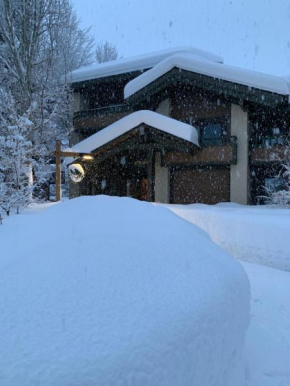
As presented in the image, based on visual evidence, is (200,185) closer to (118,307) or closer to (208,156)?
(208,156)

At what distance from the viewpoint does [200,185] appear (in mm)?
14188

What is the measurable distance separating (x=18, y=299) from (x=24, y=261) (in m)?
0.45

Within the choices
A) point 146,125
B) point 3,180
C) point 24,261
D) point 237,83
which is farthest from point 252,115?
point 24,261

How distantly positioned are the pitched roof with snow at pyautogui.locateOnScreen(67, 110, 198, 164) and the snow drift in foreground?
10018mm

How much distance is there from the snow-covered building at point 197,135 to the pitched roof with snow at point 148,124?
40 millimetres

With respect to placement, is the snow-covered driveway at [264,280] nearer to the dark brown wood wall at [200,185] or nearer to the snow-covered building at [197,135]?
the snow-covered building at [197,135]

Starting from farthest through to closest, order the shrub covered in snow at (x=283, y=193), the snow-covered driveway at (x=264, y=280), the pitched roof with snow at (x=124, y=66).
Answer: the pitched roof with snow at (x=124, y=66)
the shrub covered in snow at (x=283, y=193)
the snow-covered driveway at (x=264, y=280)

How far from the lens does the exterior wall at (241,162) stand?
13.1m

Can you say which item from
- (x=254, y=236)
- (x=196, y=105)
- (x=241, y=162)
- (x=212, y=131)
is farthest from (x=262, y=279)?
(x=196, y=105)

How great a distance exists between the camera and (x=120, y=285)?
1.90 m

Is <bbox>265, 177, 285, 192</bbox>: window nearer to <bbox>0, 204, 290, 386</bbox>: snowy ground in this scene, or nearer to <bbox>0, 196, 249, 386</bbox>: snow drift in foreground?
<bbox>0, 204, 290, 386</bbox>: snowy ground

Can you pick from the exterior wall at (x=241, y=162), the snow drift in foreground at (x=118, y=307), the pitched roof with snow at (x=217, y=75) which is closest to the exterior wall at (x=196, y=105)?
the exterior wall at (x=241, y=162)

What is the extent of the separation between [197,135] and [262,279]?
29.4 feet

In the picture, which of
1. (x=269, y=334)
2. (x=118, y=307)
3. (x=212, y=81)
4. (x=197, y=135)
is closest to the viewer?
(x=118, y=307)
